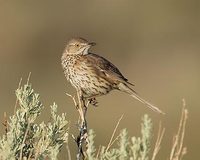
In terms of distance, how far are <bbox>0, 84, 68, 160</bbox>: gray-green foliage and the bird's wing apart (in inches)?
125

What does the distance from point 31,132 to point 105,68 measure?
3393 millimetres

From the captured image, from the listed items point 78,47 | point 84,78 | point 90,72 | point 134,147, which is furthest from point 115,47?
point 134,147

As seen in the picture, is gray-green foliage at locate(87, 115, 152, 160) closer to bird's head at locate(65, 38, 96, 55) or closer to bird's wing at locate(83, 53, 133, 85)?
bird's wing at locate(83, 53, 133, 85)

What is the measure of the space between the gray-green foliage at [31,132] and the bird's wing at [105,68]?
3187 millimetres

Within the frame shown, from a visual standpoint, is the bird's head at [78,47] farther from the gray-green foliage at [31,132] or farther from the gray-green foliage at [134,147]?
the gray-green foliage at [134,147]

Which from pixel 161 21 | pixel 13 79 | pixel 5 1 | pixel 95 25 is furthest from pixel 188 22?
pixel 13 79

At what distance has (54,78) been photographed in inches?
888

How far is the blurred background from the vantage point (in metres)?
20.2

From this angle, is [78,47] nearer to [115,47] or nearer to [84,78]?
[84,78]

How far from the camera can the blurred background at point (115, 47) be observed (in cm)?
2017

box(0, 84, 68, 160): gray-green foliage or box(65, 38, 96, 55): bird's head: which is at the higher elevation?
box(65, 38, 96, 55): bird's head

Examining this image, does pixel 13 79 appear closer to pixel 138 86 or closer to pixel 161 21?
pixel 138 86

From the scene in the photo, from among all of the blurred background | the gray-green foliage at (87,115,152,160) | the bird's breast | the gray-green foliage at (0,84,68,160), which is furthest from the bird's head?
the blurred background

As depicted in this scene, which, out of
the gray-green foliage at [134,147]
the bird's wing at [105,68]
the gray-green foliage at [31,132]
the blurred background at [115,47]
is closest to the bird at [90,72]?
the bird's wing at [105,68]
